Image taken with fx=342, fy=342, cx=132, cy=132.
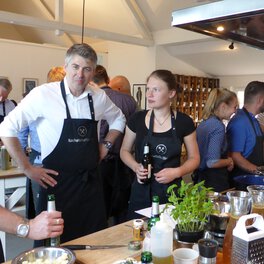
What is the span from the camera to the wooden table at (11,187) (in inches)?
113

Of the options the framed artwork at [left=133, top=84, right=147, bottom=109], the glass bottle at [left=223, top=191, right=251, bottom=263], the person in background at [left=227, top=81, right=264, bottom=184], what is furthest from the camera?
the framed artwork at [left=133, top=84, right=147, bottom=109]

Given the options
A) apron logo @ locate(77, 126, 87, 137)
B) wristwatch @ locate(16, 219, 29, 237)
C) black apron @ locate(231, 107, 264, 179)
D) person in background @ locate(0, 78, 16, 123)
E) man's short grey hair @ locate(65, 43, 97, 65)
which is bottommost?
wristwatch @ locate(16, 219, 29, 237)

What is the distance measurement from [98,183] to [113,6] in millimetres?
6082

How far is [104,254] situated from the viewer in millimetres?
1339

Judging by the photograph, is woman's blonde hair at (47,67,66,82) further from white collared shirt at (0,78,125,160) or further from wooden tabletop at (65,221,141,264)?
wooden tabletop at (65,221,141,264)

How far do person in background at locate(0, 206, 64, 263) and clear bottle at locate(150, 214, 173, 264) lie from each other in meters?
0.38

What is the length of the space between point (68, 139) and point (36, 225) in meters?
0.80

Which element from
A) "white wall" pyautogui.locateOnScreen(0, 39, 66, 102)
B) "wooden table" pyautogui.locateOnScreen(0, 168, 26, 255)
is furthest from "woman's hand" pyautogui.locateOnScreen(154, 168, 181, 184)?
"white wall" pyautogui.locateOnScreen(0, 39, 66, 102)

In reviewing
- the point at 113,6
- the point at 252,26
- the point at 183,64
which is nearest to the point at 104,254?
the point at 252,26

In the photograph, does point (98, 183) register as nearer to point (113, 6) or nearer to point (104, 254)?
point (104, 254)

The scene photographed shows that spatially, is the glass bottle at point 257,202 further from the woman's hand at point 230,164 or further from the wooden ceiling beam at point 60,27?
the wooden ceiling beam at point 60,27

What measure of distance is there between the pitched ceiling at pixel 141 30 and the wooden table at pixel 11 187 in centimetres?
432

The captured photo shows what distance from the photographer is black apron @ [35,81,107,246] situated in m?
2.08

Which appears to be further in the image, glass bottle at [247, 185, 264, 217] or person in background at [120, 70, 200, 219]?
person in background at [120, 70, 200, 219]
